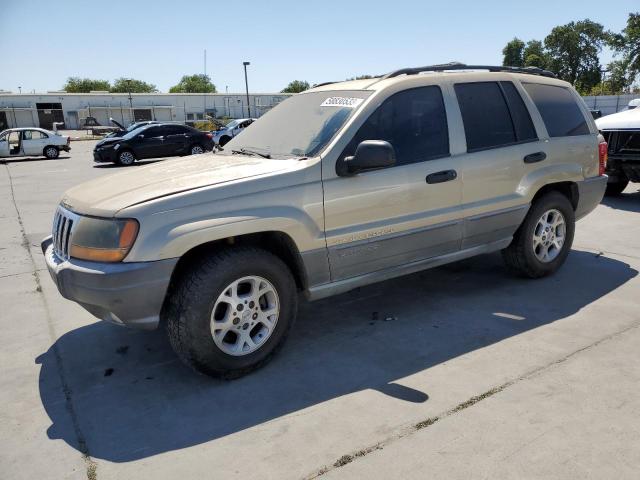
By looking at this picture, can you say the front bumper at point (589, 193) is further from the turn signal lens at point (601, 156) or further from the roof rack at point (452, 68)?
the roof rack at point (452, 68)

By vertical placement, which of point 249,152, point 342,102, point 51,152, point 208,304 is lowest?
point 208,304

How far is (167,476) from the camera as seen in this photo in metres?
2.51

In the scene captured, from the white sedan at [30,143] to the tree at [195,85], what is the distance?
108 meters

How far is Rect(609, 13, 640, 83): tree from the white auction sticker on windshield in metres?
66.3

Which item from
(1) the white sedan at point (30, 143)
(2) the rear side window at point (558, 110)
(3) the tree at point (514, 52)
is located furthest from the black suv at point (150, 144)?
(3) the tree at point (514, 52)

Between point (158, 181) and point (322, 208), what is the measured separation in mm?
1091

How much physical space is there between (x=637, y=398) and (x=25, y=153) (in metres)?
24.8

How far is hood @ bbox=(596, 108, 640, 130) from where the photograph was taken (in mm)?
8125

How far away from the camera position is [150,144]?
19.7 m

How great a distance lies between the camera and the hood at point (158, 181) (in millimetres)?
3199

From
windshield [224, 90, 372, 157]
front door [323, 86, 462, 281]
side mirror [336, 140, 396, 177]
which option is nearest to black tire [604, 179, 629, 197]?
front door [323, 86, 462, 281]

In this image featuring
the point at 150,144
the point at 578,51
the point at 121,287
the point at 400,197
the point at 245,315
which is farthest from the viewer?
the point at 578,51

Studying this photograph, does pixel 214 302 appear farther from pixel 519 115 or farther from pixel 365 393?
pixel 519 115

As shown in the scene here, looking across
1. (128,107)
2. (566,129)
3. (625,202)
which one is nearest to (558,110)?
(566,129)
